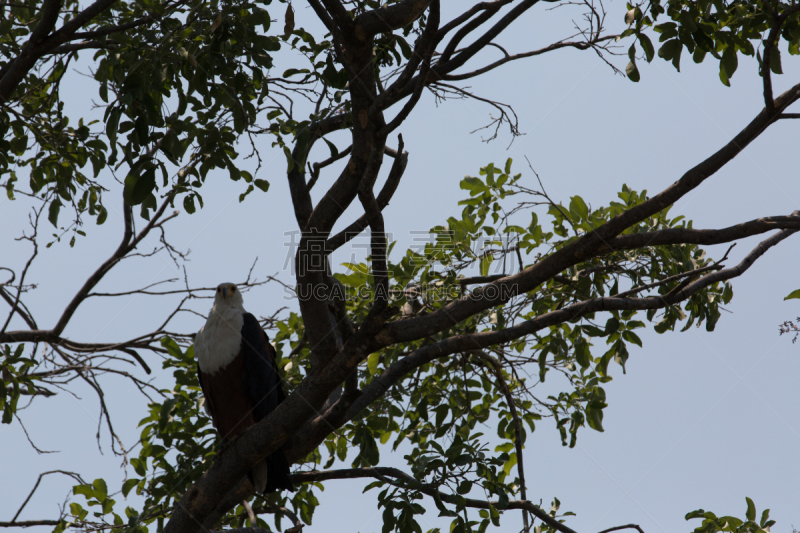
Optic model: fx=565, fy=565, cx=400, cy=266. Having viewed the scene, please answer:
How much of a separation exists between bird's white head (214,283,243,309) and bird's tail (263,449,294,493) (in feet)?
4.28

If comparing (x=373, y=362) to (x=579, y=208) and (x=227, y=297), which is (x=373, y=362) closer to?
(x=227, y=297)

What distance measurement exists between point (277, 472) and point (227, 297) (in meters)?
1.44

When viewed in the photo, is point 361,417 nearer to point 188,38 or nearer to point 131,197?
point 131,197

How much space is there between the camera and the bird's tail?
3.27 m

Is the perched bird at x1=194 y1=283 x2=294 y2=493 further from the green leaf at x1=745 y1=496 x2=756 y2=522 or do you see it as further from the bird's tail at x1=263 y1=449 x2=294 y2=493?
the green leaf at x1=745 y1=496 x2=756 y2=522

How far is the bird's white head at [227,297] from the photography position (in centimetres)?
416

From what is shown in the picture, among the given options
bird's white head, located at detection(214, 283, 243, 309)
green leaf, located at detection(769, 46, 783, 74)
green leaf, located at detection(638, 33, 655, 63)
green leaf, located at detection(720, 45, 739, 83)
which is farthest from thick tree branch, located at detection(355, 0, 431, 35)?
bird's white head, located at detection(214, 283, 243, 309)

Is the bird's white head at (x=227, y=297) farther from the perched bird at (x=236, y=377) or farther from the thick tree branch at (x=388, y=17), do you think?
the thick tree branch at (x=388, y=17)

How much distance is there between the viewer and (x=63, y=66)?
164 inches

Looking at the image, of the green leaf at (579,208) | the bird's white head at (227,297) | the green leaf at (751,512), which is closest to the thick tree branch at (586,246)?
the green leaf at (579,208)

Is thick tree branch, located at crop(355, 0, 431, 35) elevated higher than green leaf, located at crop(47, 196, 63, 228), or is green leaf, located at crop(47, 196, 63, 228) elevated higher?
green leaf, located at crop(47, 196, 63, 228)

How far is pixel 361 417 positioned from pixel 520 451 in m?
1.17

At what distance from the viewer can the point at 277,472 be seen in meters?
3.31

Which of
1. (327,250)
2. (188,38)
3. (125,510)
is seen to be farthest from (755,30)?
(125,510)
